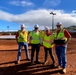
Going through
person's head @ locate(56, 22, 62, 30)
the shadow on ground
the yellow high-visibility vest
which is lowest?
the shadow on ground

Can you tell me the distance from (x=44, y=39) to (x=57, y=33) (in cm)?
107

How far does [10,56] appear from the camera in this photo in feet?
43.9

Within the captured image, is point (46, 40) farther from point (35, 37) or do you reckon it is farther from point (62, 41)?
point (62, 41)

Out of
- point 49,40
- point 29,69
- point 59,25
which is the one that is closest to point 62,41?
point 59,25

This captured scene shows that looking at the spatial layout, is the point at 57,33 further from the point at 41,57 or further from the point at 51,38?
the point at 41,57

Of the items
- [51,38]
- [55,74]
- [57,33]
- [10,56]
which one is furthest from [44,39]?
[10,56]

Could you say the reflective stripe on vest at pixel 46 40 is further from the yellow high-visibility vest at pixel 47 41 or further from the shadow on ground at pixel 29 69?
the shadow on ground at pixel 29 69

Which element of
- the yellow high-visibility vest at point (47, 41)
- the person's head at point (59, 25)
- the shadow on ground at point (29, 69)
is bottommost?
the shadow on ground at point (29, 69)

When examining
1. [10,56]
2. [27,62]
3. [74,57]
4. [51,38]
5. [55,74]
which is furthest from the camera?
[10,56]

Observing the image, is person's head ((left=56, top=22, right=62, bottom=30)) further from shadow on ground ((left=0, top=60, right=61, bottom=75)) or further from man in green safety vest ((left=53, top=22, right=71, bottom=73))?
shadow on ground ((left=0, top=60, right=61, bottom=75))

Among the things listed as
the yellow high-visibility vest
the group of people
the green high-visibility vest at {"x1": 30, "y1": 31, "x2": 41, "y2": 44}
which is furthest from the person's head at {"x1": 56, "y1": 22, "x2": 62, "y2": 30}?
the green high-visibility vest at {"x1": 30, "y1": 31, "x2": 41, "y2": 44}

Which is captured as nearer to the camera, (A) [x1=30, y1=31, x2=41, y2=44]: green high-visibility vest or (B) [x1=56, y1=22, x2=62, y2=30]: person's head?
(B) [x1=56, y1=22, x2=62, y2=30]: person's head

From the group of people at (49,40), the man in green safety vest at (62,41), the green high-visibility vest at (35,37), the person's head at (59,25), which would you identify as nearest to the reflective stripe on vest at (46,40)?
the group of people at (49,40)

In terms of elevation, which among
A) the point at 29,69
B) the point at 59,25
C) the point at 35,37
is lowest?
the point at 29,69
